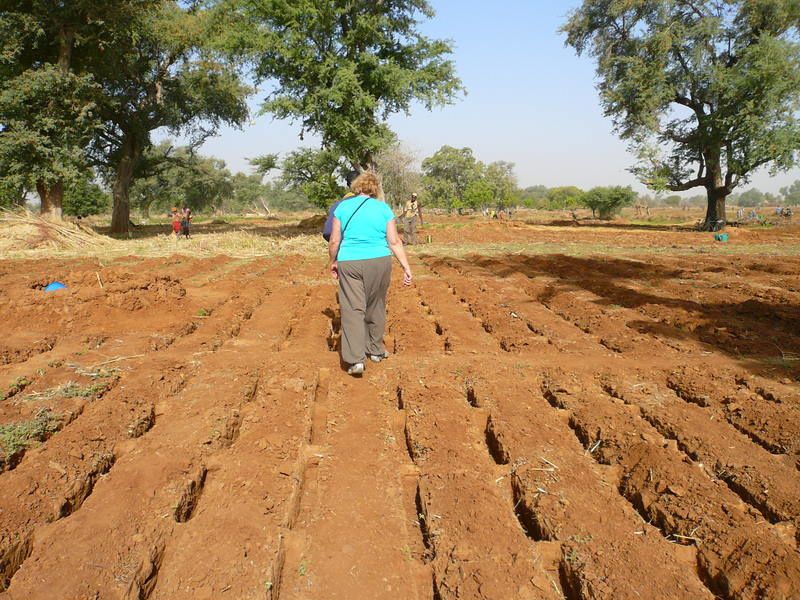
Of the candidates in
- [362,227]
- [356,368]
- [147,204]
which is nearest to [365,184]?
[362,227]

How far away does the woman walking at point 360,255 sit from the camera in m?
4.24

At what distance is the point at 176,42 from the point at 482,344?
21533 mm

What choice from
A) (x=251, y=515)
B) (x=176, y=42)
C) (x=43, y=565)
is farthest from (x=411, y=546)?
(x=176, y=42)

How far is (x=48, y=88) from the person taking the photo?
661 inches

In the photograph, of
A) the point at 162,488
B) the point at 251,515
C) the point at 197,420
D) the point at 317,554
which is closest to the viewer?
the point at 317,554

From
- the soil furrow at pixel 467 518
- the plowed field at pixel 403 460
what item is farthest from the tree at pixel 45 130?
the soil furrow at pixel 467 518

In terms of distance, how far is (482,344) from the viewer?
5.50 meters

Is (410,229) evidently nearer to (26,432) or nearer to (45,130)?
(45,130)

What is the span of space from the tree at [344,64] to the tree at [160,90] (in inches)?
134

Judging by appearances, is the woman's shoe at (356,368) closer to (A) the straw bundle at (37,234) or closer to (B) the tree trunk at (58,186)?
(A) the straw bundle at (37,234)

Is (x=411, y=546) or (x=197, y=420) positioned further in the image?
(x=197, y=420)

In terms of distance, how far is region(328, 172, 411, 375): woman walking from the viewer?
4236 mm

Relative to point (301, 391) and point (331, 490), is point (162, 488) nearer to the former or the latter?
point (331, 490)

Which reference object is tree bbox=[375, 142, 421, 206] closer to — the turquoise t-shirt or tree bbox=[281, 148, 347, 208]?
tree bbox=[281, 148, 347, 208]
